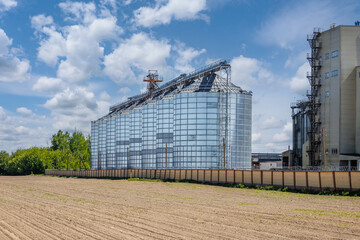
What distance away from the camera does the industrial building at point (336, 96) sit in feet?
209

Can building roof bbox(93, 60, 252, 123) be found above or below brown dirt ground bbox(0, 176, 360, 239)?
above

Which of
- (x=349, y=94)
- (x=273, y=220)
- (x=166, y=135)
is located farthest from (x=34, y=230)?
(x=166, y=135)

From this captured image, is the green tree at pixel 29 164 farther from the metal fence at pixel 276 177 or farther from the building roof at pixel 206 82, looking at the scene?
the metal fence at pixel 276 177

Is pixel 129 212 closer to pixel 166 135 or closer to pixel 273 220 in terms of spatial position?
pixel 273 220

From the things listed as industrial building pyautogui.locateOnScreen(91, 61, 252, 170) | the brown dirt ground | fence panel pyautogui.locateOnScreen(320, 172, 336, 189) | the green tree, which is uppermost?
industrial building pyautogui.locateOnScreen(91, 61, 252, 170)

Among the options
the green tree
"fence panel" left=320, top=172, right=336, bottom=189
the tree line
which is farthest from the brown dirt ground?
the green tree

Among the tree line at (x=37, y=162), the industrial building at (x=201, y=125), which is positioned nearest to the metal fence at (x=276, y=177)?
the industrial building at (x=201, y=125)

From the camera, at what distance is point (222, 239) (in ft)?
47.6

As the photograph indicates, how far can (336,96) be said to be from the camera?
216 feet

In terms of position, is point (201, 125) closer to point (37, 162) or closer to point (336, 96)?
point (336, 96)

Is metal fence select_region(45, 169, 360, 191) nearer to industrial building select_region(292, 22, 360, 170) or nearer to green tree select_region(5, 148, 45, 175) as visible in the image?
industrial building select_region(292, 22, 360, 170)

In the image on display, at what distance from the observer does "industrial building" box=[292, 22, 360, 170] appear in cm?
6384

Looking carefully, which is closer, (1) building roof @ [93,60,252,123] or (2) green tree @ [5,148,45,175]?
(1) building roof @ [93,60,252,123]

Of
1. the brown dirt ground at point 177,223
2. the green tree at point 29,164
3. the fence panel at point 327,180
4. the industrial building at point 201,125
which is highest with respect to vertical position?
the industrial building at point 201,125
